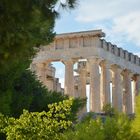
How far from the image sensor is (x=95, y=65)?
177ft

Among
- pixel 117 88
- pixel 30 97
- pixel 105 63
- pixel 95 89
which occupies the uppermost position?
pixel 105 63

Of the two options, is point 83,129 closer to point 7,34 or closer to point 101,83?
point 7,34

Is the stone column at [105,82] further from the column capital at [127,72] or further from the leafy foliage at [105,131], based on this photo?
the leafy foliage at [105,131]

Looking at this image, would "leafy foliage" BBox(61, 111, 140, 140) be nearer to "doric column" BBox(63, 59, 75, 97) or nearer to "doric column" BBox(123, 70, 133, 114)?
"doric column" BBox(63, 59, 75, 97)

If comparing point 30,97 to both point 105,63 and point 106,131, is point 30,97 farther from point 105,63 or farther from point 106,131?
point 105,63

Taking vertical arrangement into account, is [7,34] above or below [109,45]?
below

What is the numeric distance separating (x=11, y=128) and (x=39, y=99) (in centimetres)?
890

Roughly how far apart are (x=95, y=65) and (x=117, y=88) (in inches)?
212

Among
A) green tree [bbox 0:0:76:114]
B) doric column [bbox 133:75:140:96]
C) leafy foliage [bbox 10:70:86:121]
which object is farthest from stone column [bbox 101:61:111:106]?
green tree [bbox 0:0:76:114]

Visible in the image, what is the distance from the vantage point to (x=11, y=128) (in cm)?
1902

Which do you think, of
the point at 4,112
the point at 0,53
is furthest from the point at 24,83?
the point at 0,53

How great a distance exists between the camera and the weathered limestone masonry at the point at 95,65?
54.0 metres

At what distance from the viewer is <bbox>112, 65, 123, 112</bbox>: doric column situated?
2277 inches

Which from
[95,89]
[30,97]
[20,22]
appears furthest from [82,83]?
[20,22]
